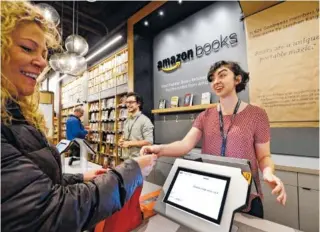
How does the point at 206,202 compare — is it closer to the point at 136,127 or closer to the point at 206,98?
the point at 136,127

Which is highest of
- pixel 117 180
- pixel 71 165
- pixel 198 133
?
pixel 198 133

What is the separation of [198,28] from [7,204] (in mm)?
3906

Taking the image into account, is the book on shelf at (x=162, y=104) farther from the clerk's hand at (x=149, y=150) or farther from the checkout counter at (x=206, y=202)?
the checkout counter at (x=206, y=202)

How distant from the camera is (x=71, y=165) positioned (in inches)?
97.2

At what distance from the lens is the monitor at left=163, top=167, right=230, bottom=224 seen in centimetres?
77

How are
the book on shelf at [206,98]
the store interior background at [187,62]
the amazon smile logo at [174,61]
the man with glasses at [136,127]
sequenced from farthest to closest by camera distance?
1. the amazon smile logo at [174,61]
2. the book on shelf at [206,98]
3. the man with glasses at [136,127]
4. the store interior background at [187,62]

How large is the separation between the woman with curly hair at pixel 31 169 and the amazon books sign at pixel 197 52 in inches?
120

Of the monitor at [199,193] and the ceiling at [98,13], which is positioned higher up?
the ceiling at [98,13]

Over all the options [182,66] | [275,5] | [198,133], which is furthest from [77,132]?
[275,5]

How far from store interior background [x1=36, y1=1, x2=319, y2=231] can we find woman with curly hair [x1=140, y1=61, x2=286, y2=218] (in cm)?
104

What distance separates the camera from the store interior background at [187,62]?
1.98 meters

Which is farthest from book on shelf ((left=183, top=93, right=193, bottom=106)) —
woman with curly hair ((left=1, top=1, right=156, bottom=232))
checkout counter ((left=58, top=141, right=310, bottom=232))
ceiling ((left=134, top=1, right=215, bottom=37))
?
woman with curly hair ((left=1, top=1, right=156, bottom=232))

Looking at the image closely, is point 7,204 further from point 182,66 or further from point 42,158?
point 182,66

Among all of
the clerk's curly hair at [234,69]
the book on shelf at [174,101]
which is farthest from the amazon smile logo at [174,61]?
the clerk's curly hair at [234,69]
